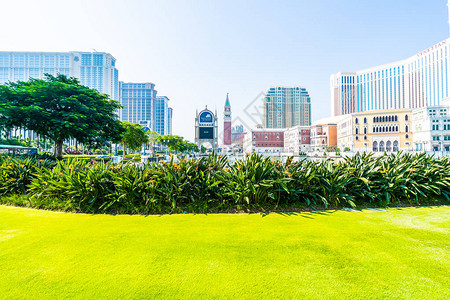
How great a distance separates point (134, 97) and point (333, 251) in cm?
18983

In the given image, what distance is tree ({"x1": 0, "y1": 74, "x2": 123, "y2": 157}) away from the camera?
1338 centimetres

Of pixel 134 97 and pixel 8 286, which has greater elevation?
pixel 134 97

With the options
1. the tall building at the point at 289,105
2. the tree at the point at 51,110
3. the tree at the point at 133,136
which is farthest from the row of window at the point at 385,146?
the tree at the point at 51,110

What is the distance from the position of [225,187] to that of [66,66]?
192119 mm

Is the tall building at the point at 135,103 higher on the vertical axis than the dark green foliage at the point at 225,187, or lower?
higher

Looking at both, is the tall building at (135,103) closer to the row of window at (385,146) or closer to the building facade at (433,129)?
the row of window at (385,146)

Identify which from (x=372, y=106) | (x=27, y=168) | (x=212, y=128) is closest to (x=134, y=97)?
(x=212, y=128)

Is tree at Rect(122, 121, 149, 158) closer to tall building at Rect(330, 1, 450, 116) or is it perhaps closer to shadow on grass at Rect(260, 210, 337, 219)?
shadow on grass at Rect(260, 210, 337, 219)

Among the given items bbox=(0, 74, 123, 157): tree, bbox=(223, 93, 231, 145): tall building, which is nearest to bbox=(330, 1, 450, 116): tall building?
bbox=(223, 93, 231, 145): tall building

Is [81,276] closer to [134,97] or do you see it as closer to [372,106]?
[372,106]

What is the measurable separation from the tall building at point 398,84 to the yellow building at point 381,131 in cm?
Answer: 4431

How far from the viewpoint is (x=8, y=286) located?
2334 mm

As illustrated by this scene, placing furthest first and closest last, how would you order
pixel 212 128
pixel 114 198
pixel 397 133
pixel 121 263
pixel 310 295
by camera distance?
pixel 212 128, pixel 397 133, pixel 114 198, pixel 121 263, pixel 310 295

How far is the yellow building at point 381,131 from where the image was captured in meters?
62.3
